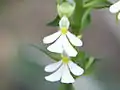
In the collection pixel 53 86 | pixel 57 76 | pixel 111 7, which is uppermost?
pixel 111 7

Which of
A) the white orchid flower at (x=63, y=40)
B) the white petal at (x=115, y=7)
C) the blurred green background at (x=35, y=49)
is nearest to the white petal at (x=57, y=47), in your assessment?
the white orchid flower at (x=63, y=40)

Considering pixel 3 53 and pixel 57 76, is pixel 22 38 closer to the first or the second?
pixel 3 53

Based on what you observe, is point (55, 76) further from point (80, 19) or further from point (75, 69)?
point (80, 19)

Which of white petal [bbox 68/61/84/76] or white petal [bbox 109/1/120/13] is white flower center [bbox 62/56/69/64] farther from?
white petal [bbox 109/1/120/13]

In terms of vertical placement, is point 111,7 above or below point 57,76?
above

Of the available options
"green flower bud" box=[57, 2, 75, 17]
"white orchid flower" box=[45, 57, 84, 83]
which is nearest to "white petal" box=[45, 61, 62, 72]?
"white orchid flower" box=[45, 57, 84, 83]

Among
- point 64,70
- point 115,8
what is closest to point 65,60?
point 64,70

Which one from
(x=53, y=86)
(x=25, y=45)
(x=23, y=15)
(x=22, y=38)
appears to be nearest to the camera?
(x=53, y=86)

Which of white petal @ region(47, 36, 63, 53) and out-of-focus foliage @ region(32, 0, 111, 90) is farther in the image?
out-of-focus foliage @ region(32, 0, 111, 90)

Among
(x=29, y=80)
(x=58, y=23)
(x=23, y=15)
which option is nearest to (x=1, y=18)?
A: (x=23, y=15)
